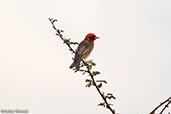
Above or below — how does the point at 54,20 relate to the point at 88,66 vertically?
above

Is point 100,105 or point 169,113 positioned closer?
point 169,113

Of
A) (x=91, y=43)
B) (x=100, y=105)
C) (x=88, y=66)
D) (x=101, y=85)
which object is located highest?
(x=91, y=43)

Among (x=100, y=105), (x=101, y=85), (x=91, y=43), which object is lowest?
(x=100, y=105)

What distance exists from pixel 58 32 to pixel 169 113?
3179 mm

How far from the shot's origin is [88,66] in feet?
16.3

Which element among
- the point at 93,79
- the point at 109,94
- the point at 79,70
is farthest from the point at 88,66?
the point at 109,94

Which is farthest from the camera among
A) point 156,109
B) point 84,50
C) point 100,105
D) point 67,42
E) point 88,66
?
point 84,50

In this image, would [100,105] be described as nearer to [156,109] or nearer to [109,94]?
[109,94]

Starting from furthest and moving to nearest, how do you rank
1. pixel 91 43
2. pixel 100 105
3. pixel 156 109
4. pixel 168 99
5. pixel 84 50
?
pixel 91 43 → pixel 84 50 → pixel 100 105 → pixel 168 99 → pixel 156 109

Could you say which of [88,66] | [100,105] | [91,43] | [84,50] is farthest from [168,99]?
[91,43]

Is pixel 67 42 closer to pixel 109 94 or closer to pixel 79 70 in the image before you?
pixel 79 70

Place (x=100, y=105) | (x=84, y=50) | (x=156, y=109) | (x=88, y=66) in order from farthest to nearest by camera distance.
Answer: (x=84, y=50), (x=88, y=66), (x=100, y=105), (x=156, y=109)

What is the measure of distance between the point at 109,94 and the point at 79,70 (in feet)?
3.45

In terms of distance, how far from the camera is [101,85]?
4184mm
